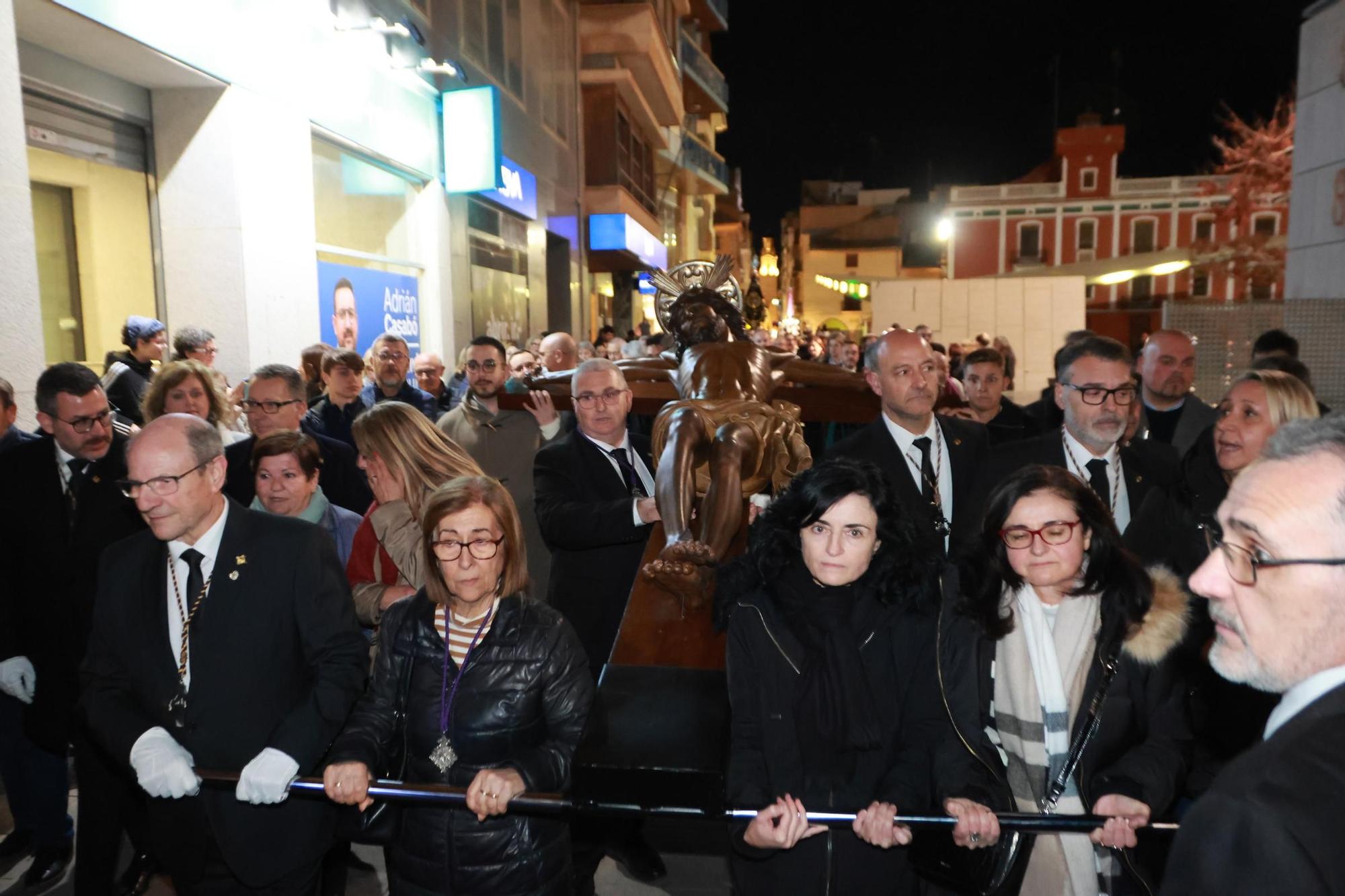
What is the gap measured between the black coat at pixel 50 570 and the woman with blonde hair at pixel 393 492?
39.1 inches

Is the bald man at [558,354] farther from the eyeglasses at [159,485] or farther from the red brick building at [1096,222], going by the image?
the red brick building at [1096,222]

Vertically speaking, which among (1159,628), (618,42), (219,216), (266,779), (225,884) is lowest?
(225,884)

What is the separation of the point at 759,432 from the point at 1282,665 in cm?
295

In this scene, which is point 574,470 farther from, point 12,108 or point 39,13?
point 39,13

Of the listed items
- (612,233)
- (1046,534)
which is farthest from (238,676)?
(612,233)

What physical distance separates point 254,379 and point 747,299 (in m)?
4.47

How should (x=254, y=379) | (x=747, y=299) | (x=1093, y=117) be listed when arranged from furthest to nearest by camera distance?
1. (x=1093, y=117)
2. (x=747, y=299)
3. (x=254, y=379)

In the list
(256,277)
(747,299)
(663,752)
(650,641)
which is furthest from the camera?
(747,299)

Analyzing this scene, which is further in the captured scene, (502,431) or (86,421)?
(502,431)

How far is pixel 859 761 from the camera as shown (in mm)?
2285

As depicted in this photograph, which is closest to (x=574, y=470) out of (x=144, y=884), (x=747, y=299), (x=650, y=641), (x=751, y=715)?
(x=650, y=641)

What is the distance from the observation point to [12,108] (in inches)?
185

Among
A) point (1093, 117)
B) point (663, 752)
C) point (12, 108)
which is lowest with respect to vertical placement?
point (663, 752)

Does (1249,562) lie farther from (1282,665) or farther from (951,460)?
(951,460)
